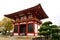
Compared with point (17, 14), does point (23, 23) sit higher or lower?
lower

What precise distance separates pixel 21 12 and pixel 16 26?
2.95 m

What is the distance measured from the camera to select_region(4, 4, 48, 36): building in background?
805 inches

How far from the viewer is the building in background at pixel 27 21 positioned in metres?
20.5

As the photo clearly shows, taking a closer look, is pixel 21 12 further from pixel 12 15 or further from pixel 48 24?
pixel 48 24

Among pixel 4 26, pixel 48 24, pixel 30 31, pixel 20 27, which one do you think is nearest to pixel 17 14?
pixel 20 27

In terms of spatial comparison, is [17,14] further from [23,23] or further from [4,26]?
[4,26]

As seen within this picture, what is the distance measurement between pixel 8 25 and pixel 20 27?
8.14 meters

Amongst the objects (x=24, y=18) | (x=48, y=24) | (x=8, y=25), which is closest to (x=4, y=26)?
(x=8, y=25)

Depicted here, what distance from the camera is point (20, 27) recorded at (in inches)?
905

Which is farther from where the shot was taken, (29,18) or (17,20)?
(17,20)

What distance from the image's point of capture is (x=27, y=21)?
21172 mm

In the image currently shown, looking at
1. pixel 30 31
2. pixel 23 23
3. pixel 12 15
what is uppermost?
pixel 12 15

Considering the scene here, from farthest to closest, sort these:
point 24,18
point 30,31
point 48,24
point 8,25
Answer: point 8,25 < point 24,18 < point 30,31 < point 48,24

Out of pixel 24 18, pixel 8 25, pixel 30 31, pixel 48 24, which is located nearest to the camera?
pixel 48 24
